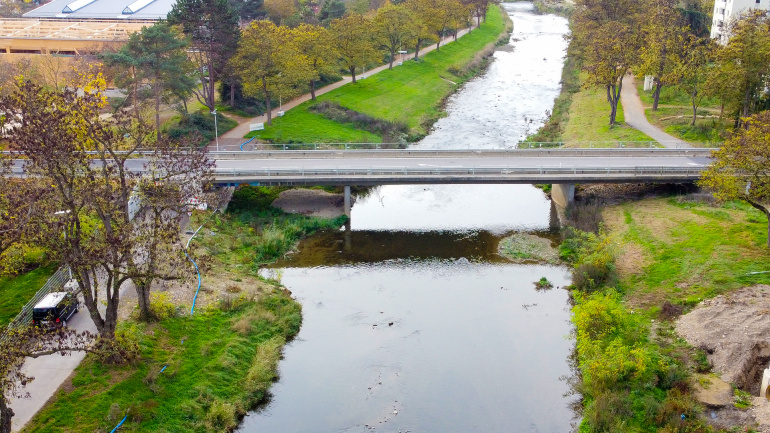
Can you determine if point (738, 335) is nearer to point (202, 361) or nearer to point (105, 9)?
point (202, 361)

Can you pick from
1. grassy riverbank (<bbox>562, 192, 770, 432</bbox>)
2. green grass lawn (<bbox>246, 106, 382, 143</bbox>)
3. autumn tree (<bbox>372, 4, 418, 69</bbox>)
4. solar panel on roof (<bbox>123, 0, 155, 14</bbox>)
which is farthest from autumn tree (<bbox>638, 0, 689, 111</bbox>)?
solar panel on roof (<bbox>123, 0, 155, 14</bbox>)

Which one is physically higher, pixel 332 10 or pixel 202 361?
pixel 332 10

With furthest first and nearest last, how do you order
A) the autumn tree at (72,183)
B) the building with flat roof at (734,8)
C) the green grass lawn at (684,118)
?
the building with flat roof at (734,8), the green grass lawn at (684,118), the autumn tree at (72,183)

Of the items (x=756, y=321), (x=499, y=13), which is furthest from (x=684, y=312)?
(x=499, y=13)

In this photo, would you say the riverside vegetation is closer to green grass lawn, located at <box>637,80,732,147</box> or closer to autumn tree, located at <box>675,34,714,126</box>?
green grass lawn, located at <box>637,80,732,147</box>

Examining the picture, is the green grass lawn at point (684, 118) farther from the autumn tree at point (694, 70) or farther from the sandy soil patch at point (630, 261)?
the sandy soil patch at point (630, 261)

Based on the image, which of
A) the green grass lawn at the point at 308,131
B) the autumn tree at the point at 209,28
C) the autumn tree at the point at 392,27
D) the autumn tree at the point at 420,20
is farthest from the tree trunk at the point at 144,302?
the autumn tree at the point at 420,20

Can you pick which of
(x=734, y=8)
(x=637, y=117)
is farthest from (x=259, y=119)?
(x=734, y=8)
